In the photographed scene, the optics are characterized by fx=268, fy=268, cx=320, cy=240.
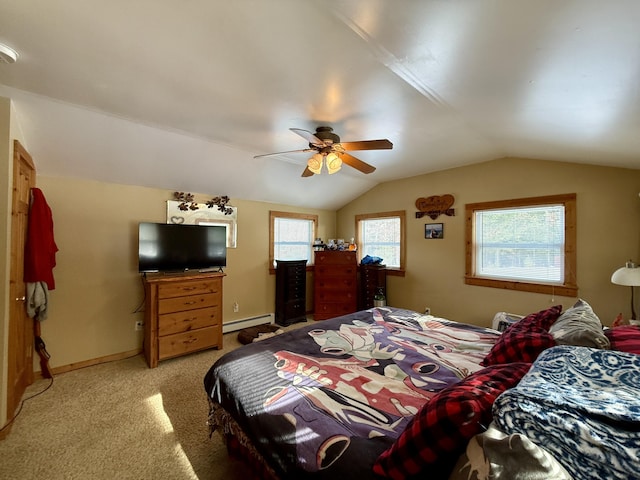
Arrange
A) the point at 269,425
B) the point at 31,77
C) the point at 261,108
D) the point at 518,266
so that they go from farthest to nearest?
1. the point at 518,266
2. the point at 261,108
3. the point at 31,77
4. the point at 269,425

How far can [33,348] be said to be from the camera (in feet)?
9.12

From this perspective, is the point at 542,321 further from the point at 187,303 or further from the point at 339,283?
the point at 187,303

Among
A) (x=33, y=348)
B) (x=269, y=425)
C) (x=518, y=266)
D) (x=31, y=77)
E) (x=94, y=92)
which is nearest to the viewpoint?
(x=269, y=425)

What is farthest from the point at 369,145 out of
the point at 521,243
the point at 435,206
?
the point at 521,243

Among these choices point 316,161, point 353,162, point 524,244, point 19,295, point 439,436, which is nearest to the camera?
point 439,436

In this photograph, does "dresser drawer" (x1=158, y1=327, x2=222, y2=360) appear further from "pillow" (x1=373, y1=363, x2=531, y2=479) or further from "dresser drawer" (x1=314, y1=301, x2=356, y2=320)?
"pillow" (x1=373, y1=363, x2=531, y2=479)

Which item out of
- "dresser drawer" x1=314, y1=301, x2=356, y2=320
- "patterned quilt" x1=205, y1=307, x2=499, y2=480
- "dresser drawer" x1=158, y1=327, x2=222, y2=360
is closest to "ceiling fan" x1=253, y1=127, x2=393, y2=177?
"patterned quilt" x1=205, y1=307, x2=499, y2=480

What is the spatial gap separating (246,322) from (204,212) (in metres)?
1.89

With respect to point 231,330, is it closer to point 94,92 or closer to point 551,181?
point 94,92

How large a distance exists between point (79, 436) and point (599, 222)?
520cm

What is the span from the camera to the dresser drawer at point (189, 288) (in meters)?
3.12

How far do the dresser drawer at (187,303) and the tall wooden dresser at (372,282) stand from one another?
8.13 feet

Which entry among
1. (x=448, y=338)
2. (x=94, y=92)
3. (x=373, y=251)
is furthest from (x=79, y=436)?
(x=373, y=251)

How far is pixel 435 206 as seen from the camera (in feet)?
13.9
